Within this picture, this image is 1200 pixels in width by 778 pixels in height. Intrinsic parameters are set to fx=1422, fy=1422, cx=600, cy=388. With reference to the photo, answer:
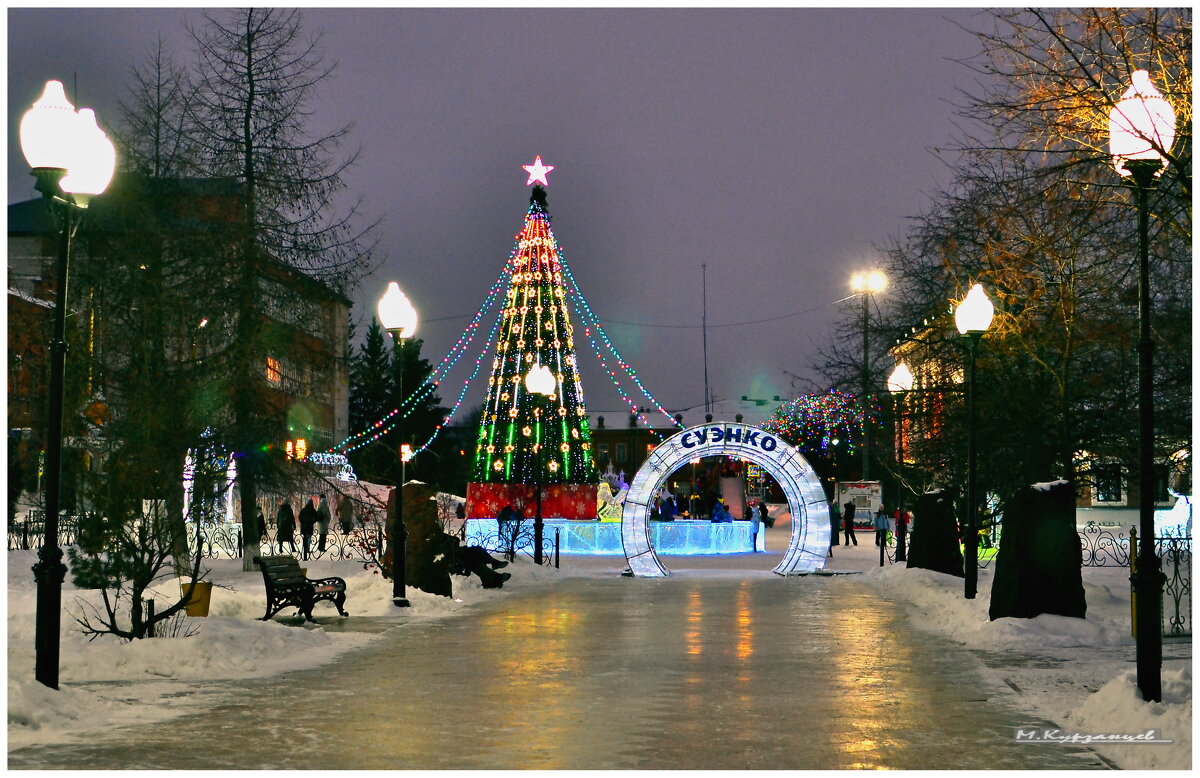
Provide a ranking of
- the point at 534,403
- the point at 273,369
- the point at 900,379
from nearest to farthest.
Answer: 1. the point at 900,379
2. the point at 273,369
3. the point at 534,403

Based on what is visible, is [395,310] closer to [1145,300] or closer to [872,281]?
[1145,300]

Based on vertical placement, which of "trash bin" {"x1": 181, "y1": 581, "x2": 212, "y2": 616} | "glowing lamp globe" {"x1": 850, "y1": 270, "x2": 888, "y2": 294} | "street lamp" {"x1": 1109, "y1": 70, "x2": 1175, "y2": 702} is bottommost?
"trash bin" {"x1": 181, "y1": 581, "x2": 212, "y2": 616}

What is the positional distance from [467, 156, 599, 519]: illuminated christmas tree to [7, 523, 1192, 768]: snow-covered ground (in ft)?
67.3

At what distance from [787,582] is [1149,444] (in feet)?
59.4

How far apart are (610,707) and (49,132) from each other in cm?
659

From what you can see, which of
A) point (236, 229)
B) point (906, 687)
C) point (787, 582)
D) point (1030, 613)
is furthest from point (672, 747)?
point (236, 229)

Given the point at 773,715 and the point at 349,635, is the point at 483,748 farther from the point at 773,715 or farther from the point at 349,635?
the point at 349,635

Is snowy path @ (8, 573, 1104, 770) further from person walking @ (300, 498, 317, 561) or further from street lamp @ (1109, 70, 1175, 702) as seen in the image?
person walking @ (300, 498, 317, 561)

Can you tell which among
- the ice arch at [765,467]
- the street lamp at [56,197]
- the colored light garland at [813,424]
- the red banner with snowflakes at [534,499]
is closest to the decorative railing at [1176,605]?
the ice arch at [765,467]

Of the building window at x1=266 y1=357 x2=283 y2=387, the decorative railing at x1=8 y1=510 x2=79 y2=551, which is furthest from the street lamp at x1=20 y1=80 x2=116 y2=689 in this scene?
the decorative railing at x1=8 y1=510 x2=79 y2=551

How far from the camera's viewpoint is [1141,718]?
34.4 feet

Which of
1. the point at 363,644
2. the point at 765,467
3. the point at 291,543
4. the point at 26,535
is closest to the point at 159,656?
the point at 363,644

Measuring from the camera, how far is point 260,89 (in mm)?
30734

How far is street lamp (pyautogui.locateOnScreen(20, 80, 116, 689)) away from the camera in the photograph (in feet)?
37.0
